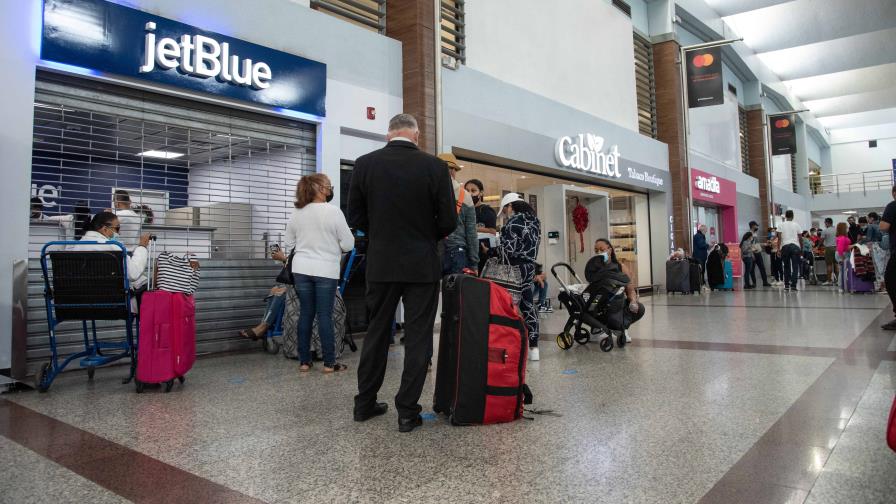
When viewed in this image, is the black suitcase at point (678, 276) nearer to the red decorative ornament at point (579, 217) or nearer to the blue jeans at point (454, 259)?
the red decorative ornament at point (579, 217)

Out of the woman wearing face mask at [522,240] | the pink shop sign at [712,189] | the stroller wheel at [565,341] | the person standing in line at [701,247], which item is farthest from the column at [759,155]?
the woman wearing face mask at [522,240]

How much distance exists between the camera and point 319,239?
378cm

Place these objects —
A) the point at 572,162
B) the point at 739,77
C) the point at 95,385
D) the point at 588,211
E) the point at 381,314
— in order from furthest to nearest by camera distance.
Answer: the point at 739,77, the point at 588,211, the point at 572,162, the point at 95,385, the point at 381,314

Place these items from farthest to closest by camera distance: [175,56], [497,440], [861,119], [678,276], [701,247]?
[861,119]
[701,247]
[678,276]
[175,56]
[497,440]

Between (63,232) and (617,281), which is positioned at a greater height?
(63,232)

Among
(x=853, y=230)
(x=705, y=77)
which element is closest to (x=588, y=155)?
(x=705, y=77)

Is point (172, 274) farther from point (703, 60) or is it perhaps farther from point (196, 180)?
point (703, 60)

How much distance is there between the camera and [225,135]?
5262 millimetres

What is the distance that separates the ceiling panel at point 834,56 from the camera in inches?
685

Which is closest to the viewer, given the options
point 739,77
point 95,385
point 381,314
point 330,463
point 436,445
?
point 330,463

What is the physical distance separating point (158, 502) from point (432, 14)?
6.27m

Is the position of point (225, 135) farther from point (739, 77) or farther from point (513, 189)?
point (739, 77)

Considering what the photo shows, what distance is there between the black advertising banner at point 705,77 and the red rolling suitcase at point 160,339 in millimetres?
11950

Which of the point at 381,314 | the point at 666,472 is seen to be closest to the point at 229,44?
the point at 381,314
